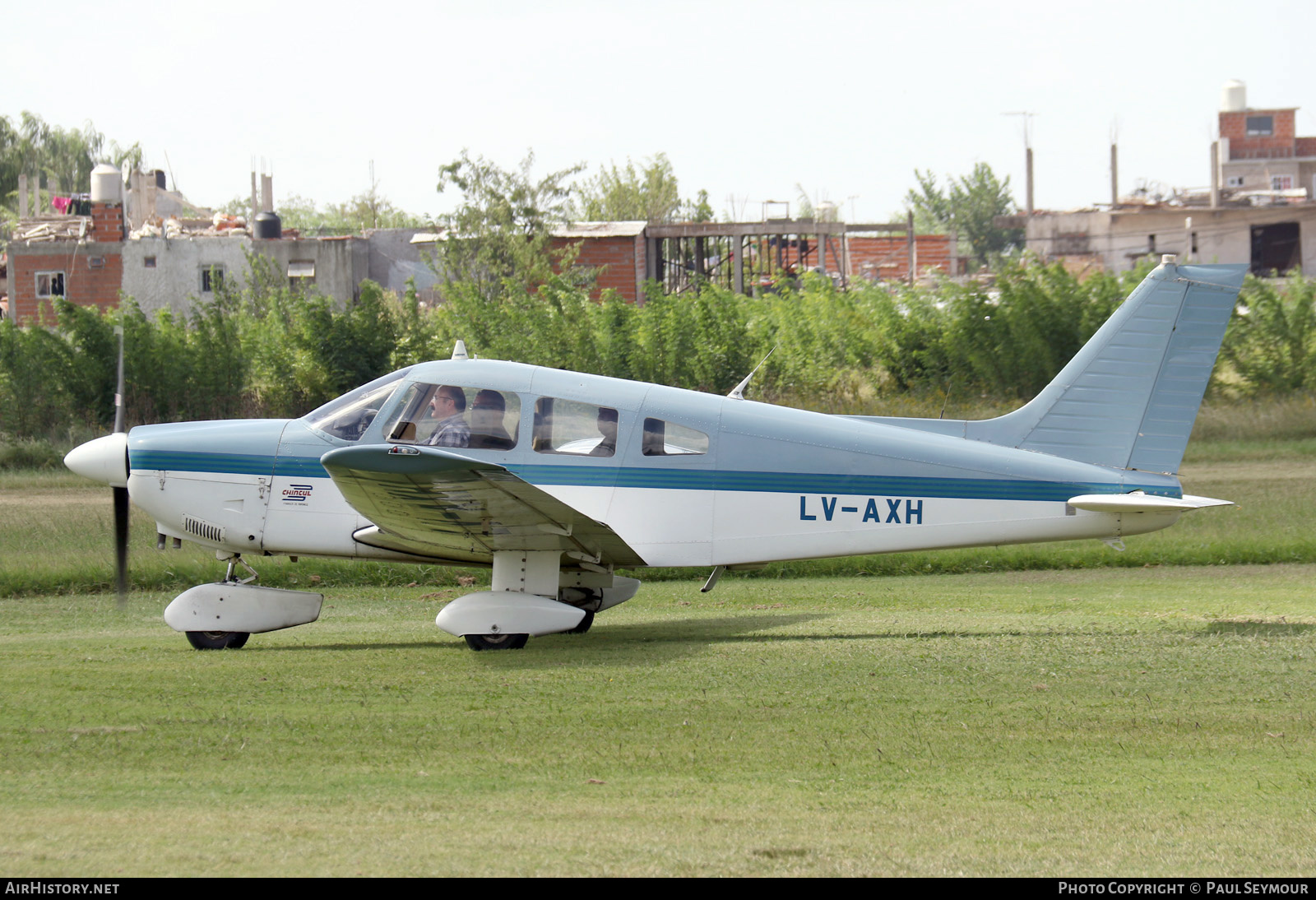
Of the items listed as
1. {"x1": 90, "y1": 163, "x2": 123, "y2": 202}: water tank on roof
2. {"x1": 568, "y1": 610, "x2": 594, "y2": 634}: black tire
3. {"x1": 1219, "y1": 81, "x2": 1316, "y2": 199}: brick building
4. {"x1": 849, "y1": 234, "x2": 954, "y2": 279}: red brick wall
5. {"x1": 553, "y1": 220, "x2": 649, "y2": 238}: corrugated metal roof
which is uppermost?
{"x1": 1219, "y1": 81, "x2": 1316, "y2": 199}: brick building

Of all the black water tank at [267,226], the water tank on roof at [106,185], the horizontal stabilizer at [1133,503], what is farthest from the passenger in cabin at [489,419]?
the water tank on roof at [106,185]

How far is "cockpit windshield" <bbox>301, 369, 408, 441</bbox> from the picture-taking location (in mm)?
9789

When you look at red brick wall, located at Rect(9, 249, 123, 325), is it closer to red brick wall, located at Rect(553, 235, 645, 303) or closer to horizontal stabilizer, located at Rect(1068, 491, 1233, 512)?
red brick wall, located at Rect(553, 235, 645, 303)

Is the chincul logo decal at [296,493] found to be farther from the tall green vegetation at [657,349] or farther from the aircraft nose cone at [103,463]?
the tall green vegetation at [657,349]

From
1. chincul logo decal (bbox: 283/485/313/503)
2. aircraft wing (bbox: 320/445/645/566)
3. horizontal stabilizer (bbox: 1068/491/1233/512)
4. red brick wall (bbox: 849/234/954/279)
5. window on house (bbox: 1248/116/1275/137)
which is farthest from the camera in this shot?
window on house (bbox: 1248/116/1275/137)

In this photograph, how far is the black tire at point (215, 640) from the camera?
32.1ft

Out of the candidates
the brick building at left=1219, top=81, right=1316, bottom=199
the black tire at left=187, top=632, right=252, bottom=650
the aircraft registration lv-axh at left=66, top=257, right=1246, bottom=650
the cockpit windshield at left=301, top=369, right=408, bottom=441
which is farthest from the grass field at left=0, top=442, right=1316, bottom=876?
the brick building at left=1219, top=81, right=1316, bottom=199

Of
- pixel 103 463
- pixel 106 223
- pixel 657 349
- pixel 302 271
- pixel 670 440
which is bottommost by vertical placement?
pixel 103 463

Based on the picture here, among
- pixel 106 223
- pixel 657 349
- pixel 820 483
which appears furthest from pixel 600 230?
pixel 820 483

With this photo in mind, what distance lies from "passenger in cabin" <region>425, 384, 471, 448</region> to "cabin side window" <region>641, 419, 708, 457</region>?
4.50 feet

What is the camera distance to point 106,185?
56000mm

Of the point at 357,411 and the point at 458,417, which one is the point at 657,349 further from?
the point at 458,417

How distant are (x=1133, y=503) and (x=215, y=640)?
715 centimetres

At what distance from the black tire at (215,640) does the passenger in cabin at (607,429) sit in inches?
126
